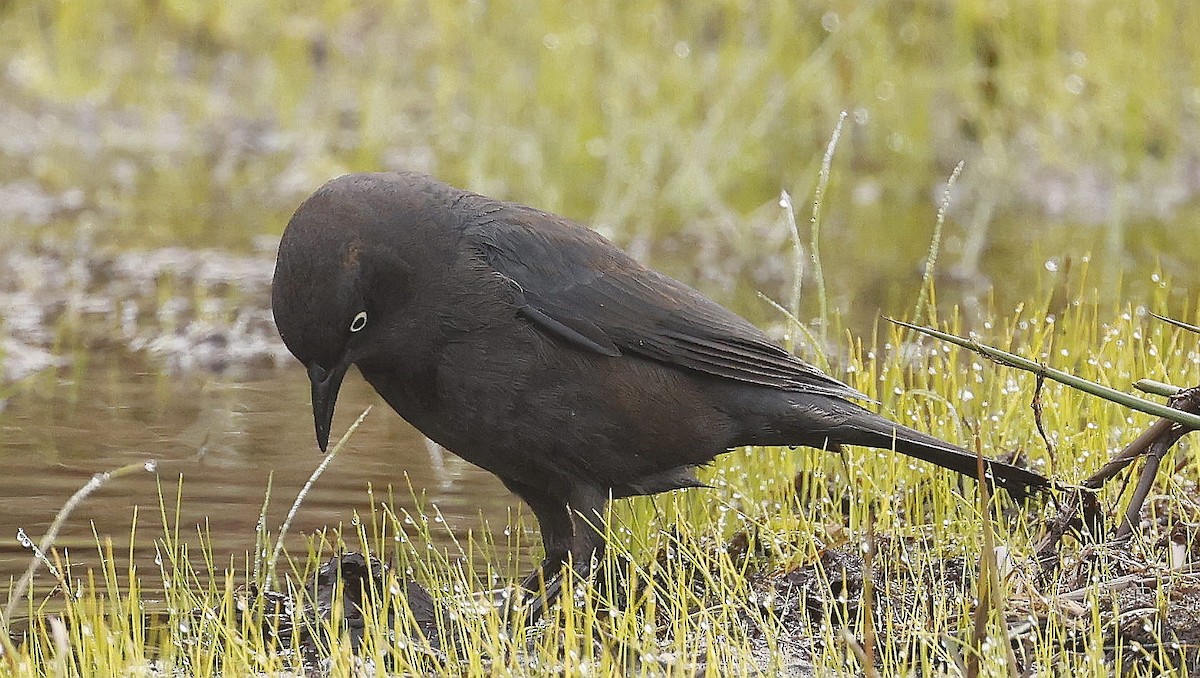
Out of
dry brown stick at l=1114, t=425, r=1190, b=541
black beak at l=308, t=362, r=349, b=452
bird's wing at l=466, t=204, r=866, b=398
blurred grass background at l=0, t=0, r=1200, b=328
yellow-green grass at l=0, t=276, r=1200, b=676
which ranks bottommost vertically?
yellow-green grass at l=0, t=276, r=1200, b=676

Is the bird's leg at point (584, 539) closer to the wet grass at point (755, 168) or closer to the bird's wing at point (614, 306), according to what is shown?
the wet grass at point (755, 168)

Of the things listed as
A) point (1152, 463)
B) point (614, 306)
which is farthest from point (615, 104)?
point (1152, 463)

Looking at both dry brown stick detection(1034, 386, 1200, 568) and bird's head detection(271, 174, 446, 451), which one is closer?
dry brown stick detection(1034, 386, 1200, 568)

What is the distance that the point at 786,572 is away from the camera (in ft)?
14.6

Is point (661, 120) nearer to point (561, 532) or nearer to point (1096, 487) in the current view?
point (561, 532)

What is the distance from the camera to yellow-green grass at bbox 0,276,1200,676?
351 cm

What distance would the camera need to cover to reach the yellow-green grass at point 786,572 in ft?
11.5

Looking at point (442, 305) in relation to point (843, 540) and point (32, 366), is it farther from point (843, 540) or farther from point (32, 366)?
point (32, 366)

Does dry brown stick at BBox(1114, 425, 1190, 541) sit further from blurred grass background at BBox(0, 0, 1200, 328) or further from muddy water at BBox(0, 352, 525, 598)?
blurred grass background at BBox(0, 0, 1200, 328)

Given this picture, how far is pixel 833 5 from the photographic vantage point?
11203 mm

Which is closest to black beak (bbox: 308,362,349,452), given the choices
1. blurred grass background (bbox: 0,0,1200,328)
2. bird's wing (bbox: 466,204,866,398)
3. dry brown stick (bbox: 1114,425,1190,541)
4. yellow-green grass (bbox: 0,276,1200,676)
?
yellow-green grass (bbox: 0,276,1200,676)

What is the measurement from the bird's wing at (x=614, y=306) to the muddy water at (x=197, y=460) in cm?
93

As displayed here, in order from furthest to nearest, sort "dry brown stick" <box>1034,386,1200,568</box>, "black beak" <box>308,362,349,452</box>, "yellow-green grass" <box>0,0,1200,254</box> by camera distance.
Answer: "yellow-green grass" <box>0,0,1200,254</box>, "black beak" <box>308,362,349,452</box>, "dry brown stick" <box>1034,386,1200,568</box>

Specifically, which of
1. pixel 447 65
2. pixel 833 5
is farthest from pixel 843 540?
pixel 447 65
